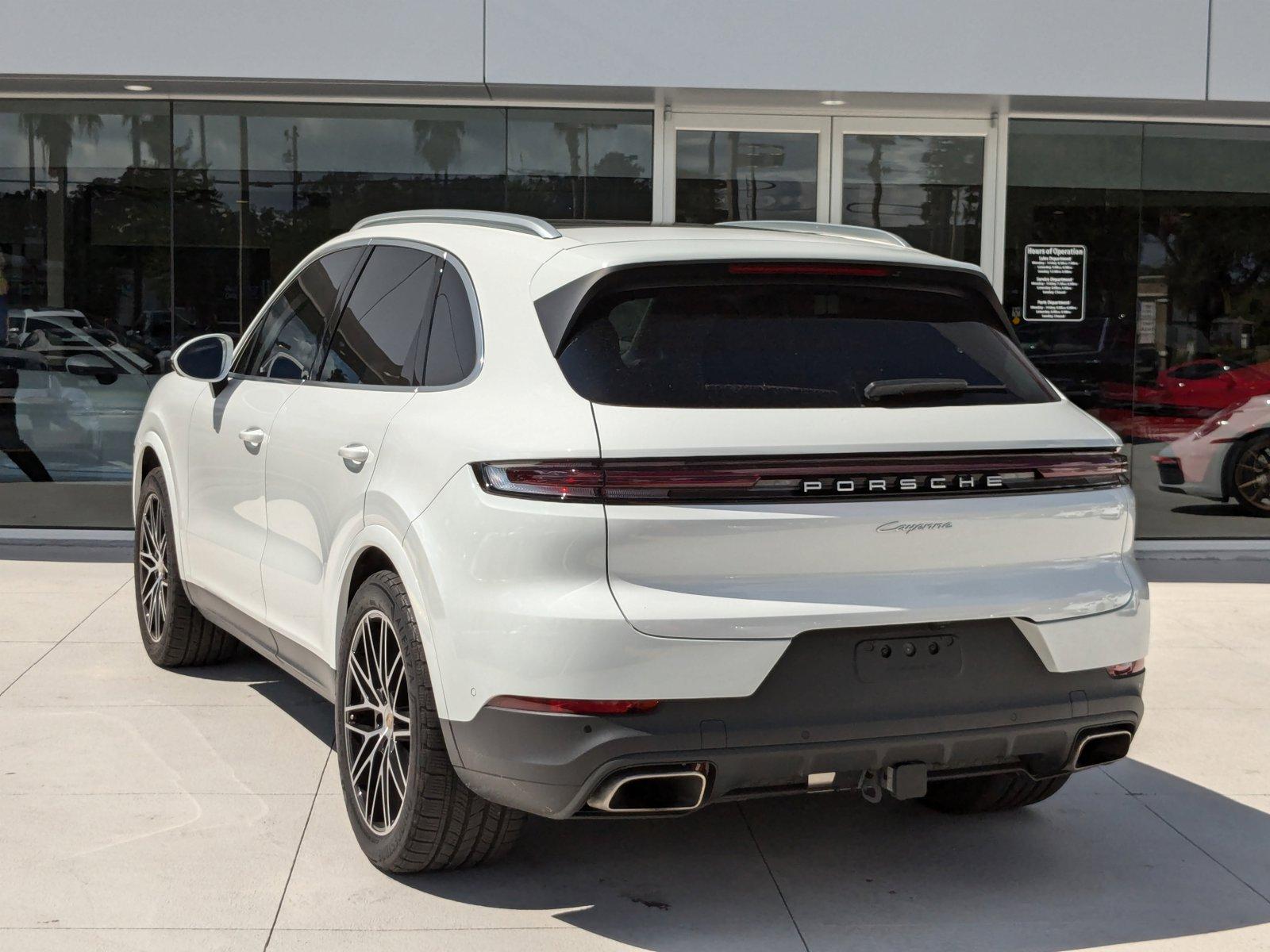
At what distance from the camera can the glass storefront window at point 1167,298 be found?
36.6 feet

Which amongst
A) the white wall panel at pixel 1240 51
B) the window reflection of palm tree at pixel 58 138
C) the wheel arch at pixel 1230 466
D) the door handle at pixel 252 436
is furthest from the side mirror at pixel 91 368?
the wheel arch at pixel 1230 466

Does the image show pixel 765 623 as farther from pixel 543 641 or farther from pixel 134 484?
pixel 134 484

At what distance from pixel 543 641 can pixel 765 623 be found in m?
0.51

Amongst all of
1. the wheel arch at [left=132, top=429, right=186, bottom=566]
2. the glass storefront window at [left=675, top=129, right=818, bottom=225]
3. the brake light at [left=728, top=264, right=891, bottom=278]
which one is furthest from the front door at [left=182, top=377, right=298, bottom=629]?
the glass storefront window at [left=675, top=129, right=818, bottom=225]

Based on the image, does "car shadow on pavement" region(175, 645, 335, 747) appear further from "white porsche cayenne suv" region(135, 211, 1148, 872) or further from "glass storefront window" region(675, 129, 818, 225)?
"glass storefront window" region(675, 129, 818, 225)

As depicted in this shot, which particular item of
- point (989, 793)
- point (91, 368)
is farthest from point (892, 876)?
point (91, 368)

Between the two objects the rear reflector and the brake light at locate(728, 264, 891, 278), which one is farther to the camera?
the brake light at locate(728, 264, 891, 278)

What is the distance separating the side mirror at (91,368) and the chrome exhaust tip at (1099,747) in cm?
883

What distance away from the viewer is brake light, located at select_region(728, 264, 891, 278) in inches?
153

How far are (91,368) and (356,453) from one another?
7601 mm

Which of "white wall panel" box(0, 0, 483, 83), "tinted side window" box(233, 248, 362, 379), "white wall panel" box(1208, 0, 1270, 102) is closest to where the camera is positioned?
"tinted side window" box(233, 248, 362, 379)

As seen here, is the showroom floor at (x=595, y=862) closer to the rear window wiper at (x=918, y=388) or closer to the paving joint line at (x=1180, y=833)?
the paving joint line at (x=1180, y=833)

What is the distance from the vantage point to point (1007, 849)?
4570 millimetres

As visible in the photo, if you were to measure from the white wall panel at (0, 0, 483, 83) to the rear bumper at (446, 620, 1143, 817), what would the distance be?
266 inches
